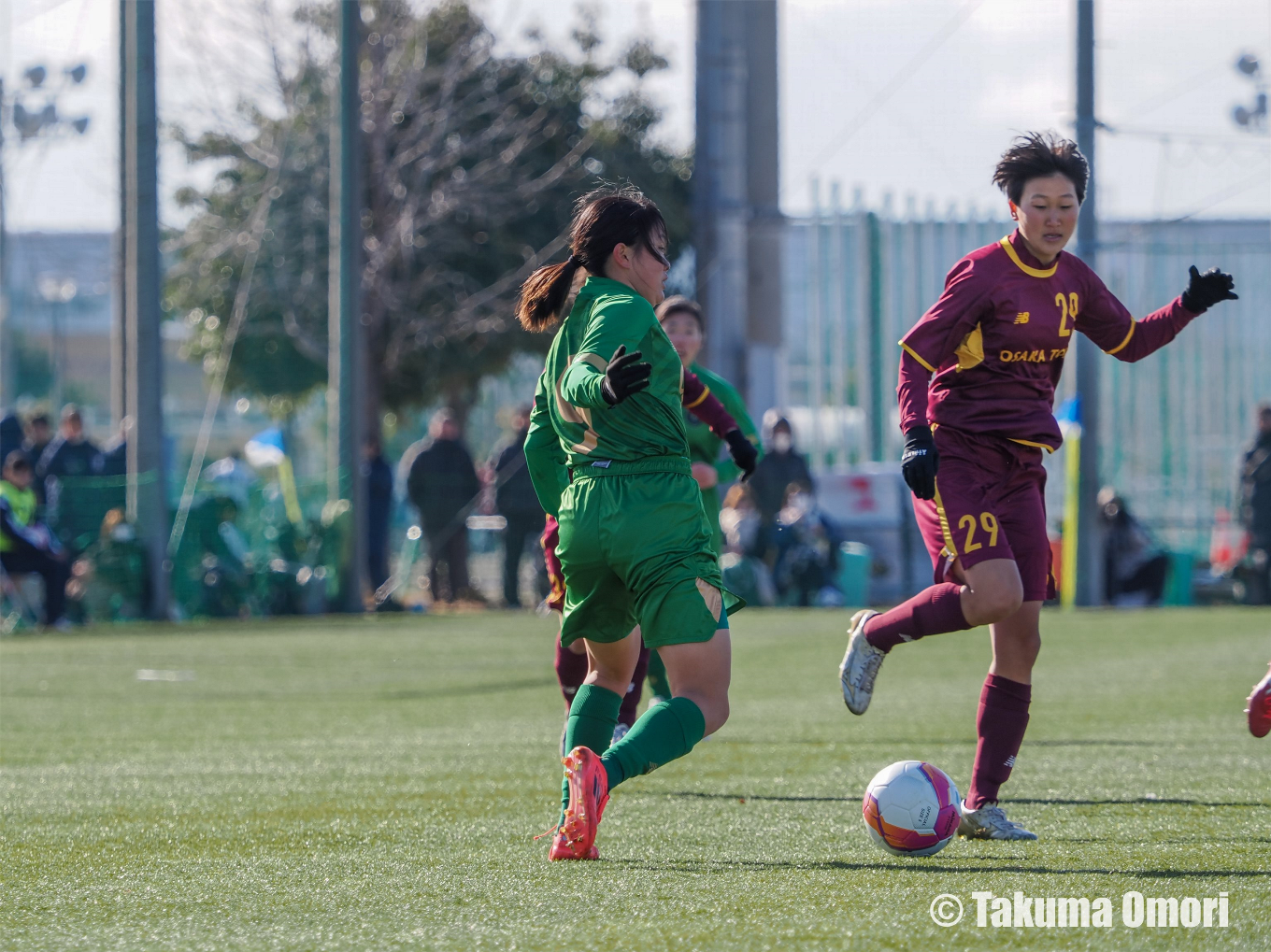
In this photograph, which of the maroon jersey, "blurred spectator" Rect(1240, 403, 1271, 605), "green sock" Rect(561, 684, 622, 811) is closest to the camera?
"green sock" Rect(561, 684, 622, 811)

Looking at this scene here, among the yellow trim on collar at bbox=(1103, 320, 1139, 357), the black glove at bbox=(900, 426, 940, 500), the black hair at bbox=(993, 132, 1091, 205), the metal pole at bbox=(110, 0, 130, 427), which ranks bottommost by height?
the black glove at bbox=(900, 426, 940, 500)

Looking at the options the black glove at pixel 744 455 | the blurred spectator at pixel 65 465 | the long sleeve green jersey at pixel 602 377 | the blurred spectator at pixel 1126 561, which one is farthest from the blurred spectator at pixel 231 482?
the long sleeve green jersey at pixel 602 377

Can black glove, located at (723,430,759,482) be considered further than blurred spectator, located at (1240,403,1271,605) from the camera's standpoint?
No

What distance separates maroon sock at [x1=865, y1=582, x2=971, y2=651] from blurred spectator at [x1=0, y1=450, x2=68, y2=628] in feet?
41.4

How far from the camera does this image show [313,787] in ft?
21.0

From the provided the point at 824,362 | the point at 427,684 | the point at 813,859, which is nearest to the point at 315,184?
the point at 824,362

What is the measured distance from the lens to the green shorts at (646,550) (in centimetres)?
443

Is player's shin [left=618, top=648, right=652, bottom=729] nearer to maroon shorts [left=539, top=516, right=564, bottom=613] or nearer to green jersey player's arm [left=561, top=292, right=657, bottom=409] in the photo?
maroon shorts [left=539, top=516, right=564, bottom=613]

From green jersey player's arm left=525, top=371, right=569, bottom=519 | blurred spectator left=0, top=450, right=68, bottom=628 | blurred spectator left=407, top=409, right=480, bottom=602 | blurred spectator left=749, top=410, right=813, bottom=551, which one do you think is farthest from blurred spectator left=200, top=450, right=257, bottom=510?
green jersey player's arm left=525, top=371, right=569, bottom=519

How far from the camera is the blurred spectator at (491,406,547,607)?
1941cm

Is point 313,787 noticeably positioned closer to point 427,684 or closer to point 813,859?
point 813,859

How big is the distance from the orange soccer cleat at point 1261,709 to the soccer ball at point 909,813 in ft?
3.06

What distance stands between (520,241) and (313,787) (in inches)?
767

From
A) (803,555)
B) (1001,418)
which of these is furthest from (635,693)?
(803,555)
